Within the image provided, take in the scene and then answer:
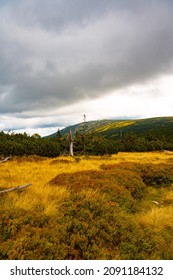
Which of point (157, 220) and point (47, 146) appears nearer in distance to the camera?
point (157, 220)

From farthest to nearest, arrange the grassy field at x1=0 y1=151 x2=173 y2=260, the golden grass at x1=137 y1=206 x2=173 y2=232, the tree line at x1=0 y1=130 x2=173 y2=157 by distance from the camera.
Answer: the tree line at x1=0 y1=130 x2=173 y2=157
the golden grass at x1=137 y1=206 x2=173 y2=232
the grassy field at x1=0 y1=151 x2=173 y2=260

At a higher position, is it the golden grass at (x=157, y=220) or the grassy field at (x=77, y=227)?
the grassy field at (x=77, y=227)

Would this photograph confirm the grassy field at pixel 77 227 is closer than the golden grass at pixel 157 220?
Yes

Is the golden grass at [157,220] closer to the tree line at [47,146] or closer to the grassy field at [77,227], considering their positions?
the grassy field at [77,227]

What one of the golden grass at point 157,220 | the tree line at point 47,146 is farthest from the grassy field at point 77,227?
the tree line at point 47,146

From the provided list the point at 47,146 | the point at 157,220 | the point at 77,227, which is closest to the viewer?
the point at 77,227

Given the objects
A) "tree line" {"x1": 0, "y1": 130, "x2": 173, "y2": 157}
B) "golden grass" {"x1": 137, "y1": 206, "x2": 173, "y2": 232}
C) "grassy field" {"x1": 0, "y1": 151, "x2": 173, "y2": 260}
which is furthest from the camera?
"tree line" {"x1": 0, "y1": 130, "x2": 173, "y2": 157}

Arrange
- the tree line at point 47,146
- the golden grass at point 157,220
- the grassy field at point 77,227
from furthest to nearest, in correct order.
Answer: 1. the tree line at point 47,146
2. the golden grass at point 157,220
3. the grassy field at point 77,227

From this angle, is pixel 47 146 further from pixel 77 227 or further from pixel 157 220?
pixel 77 227

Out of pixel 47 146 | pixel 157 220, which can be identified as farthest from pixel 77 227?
pixel 47 146

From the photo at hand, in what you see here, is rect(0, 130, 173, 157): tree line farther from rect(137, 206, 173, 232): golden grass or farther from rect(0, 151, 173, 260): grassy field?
rect(137, 206, 173, 232): golden grass

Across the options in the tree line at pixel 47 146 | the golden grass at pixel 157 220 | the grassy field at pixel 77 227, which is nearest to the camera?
the grassy field at pixel 77 227

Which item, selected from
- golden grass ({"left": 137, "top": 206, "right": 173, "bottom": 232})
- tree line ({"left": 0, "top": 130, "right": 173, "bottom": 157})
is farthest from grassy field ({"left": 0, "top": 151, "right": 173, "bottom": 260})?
tree line ({"left": 0, "top": 130, "right": 173, "bottom": 157})
